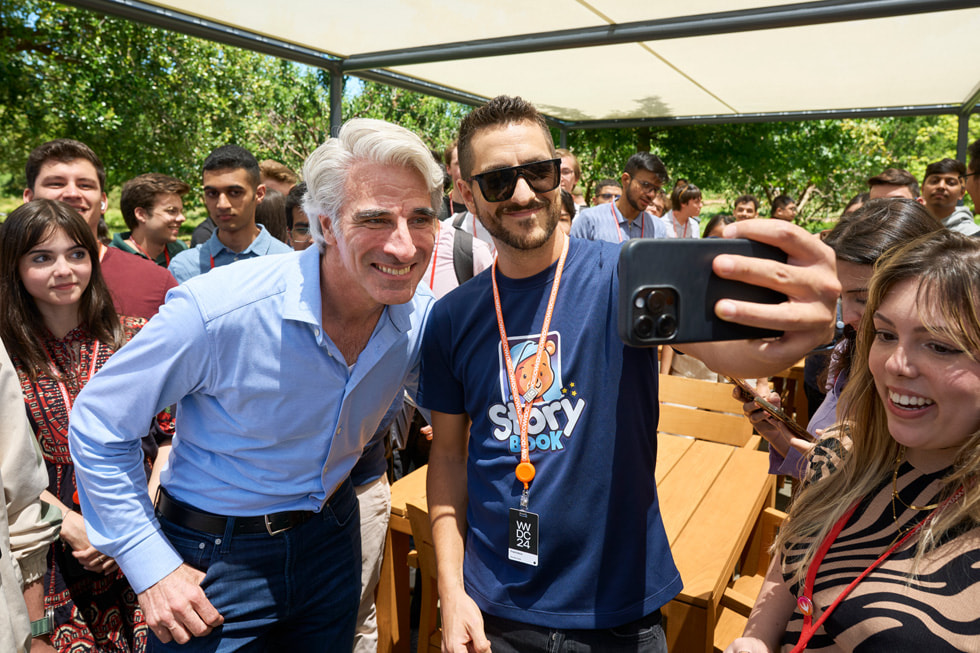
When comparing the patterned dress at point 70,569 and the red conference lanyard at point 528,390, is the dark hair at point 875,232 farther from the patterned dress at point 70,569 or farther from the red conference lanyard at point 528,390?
the patterned dress at point 70,569

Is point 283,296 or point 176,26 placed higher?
point 176,26

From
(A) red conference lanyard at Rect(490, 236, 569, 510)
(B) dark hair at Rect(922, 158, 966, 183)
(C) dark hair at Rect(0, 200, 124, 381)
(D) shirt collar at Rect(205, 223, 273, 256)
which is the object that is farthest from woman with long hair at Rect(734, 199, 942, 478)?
(B) dark hair at Rect(922, 158, 966, 183)

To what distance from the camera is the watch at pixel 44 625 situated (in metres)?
1.86

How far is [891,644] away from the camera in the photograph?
119 cm

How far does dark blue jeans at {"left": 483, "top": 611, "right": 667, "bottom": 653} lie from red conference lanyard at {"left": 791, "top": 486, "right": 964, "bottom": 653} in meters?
0.32

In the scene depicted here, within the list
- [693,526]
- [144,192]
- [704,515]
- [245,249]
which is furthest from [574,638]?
[144,192]

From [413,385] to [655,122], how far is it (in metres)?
7.86

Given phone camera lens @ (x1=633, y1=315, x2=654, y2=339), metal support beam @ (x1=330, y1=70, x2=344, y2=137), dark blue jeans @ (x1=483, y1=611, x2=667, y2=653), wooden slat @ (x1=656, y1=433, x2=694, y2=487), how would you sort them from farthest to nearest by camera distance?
metal support beam @ (x1=330, y1=70, x2=344, y2=137) < wooden slat @ (x1=656, y1=433, x2=694, y2=487) < dark blue jeans @ (x1=483, y1=611, x2=667, y2=653) < phone camera lens @ (x1=633, y1=315, x2=654, y2=339)

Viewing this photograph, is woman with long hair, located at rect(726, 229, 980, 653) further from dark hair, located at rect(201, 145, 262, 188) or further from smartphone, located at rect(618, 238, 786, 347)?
dark hair, located at rect(201, 145, 262, 188)

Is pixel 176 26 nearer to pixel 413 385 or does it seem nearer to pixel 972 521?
pixel 413 385

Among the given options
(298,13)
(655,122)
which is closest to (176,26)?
(298,13)

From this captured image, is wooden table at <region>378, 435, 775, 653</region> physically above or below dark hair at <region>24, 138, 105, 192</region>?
below

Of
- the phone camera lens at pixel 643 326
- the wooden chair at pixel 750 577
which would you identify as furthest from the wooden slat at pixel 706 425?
the phone camera lens at pixel 643 326

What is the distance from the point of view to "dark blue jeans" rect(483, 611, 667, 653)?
58.5 inches
